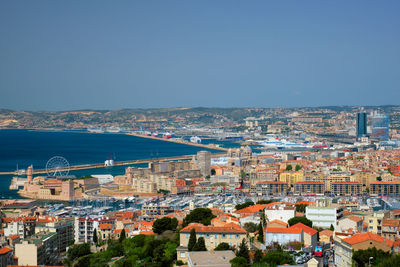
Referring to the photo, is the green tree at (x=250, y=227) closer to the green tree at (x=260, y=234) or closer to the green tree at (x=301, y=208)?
the green tree at (x=260, y=234)

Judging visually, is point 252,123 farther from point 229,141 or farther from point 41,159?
point 41,159

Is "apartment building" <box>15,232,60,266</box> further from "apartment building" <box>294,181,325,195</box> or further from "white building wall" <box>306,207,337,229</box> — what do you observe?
"apartment building" <box>294,181,325,195</box>

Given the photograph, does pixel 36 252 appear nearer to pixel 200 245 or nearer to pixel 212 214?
pixel 212 214

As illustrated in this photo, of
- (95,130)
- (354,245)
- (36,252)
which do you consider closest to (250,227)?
(354,245)

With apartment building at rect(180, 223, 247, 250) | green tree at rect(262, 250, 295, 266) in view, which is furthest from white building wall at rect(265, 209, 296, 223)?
green tree at rect(262, 250, 295, 266)

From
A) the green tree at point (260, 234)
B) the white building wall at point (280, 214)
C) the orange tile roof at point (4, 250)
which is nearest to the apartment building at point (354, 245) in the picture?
the green tree at point (260, 234)

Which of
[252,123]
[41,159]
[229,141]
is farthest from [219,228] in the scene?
[252,123]
